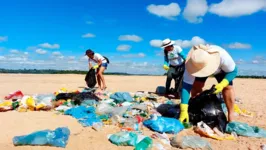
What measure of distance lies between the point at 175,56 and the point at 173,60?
130 mm

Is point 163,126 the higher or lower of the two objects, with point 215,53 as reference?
lower

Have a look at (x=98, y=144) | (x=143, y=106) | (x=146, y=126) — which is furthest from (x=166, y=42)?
(x=98, y=144)

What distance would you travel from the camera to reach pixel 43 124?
4.05m

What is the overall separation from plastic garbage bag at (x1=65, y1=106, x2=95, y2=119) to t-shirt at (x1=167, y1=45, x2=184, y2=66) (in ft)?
9.17

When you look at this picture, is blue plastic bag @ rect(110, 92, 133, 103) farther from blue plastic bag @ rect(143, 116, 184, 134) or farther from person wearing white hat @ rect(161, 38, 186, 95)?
blue plastic bag @ rect(143, 116, 184, 134)

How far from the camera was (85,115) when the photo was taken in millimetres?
4656

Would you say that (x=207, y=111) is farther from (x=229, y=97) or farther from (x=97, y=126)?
(x=97, y=126)

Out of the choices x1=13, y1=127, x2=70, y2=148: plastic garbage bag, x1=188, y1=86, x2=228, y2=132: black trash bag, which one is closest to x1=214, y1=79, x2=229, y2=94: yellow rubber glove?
x1=188, y1=86, x2=228, y2=132: black trash bag

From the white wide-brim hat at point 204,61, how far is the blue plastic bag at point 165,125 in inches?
31.5

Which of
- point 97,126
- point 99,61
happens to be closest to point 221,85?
point 97,126

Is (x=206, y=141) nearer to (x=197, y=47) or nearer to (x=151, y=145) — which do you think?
(x=151, y=145)

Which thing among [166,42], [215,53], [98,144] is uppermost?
[166,42]

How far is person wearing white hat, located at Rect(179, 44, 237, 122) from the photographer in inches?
160

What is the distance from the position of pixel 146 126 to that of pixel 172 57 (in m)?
3.10
